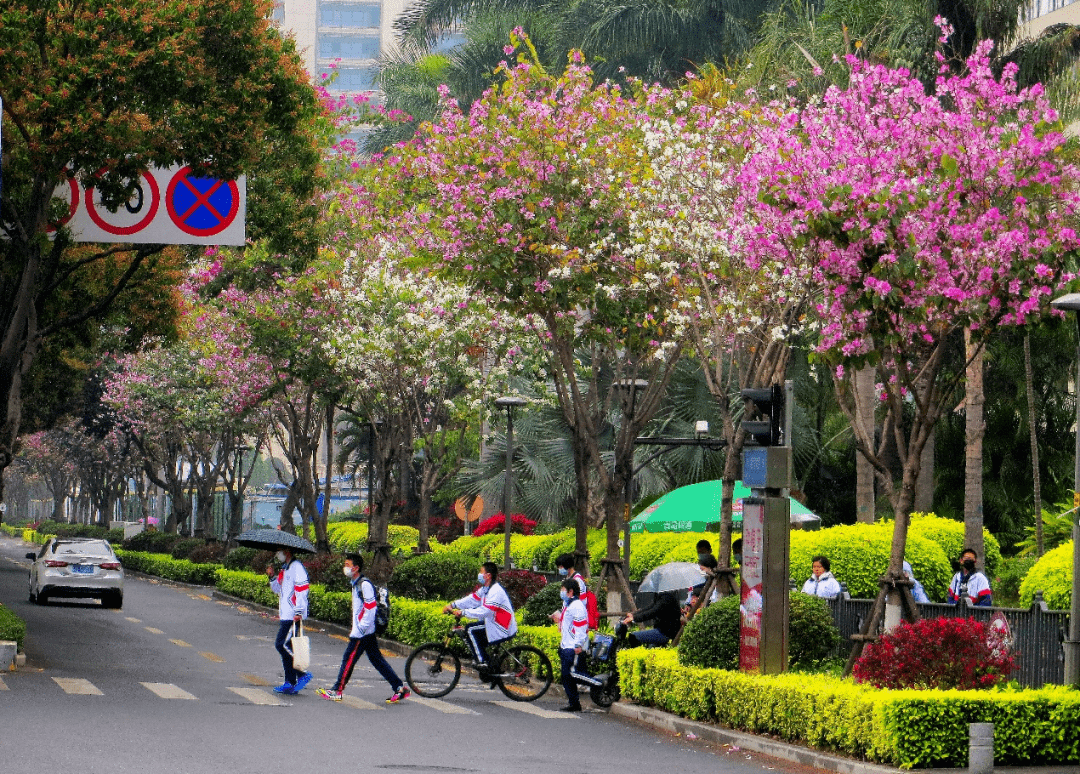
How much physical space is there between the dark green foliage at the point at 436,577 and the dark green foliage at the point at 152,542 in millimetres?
30408

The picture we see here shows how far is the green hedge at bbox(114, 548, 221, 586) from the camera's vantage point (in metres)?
47.9

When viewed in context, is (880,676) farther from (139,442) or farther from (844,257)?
(139,442)

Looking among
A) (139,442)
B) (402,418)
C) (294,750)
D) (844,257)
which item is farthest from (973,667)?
(139,442)

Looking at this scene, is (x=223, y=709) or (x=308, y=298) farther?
(x=308, y=298)

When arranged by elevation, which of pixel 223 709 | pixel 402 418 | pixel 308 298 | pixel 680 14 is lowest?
pixel 223 709

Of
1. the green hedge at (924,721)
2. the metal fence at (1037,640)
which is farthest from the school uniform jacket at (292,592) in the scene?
the metal fence at (1037,640)

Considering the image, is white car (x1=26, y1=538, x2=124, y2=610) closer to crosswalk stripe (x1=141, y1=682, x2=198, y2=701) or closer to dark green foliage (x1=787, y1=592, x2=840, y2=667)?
crosswalk stripe (x1=141, y1=682, x2=198, y2=701)

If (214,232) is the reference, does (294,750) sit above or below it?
below

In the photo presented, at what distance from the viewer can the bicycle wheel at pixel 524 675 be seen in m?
19.2

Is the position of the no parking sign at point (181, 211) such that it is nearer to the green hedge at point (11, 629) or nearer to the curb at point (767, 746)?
the green hedge at point (11, 629)

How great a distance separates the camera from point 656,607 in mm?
19703

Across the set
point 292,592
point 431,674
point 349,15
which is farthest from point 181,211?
point 349,15

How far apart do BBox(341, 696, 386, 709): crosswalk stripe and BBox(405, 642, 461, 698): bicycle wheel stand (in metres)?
0.67

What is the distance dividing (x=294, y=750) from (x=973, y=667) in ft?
19.2
